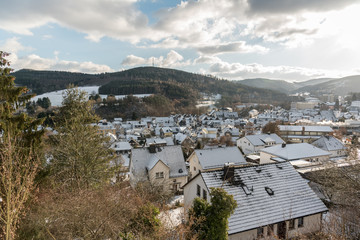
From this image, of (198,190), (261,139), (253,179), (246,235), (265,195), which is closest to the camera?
(246,235)

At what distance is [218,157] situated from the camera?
25.6m

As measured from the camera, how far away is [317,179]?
16078mm

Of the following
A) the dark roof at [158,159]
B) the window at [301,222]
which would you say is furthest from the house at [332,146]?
the window at [301,222]

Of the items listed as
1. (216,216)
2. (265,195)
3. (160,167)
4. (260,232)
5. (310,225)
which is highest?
(216,216)

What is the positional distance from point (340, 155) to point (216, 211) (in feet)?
125

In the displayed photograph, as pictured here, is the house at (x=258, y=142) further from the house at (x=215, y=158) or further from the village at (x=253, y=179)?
the house at (x=215, y=158)

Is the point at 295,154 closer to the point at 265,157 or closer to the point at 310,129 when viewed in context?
the point at 265,157

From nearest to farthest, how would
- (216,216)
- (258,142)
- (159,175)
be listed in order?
(216,216)
(159,175)
(258,142)

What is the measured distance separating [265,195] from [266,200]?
0.34 m

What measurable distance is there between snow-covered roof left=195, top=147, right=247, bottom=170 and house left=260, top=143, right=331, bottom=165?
231 inches

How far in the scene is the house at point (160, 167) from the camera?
69.3ft

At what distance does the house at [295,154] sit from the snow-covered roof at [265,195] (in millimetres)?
15177

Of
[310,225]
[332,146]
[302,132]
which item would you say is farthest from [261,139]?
[310,225]

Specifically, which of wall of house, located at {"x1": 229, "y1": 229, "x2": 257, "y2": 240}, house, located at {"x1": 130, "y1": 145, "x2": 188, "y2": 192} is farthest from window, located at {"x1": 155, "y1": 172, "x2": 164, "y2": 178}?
wall of house, located at {"x1": 229, "y1": 229, "x2": 257, "y2": 240}
